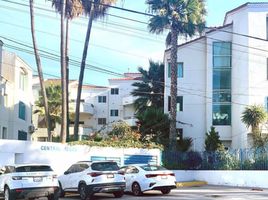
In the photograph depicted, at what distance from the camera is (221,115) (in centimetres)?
4241

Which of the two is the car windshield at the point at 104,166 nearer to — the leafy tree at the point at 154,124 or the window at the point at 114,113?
the leafy tree at the point at 154,124

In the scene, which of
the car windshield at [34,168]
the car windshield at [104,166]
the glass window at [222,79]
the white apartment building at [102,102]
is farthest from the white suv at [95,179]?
the white apartment building at [102,102]

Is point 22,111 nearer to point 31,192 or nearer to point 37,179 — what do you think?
point 37,179

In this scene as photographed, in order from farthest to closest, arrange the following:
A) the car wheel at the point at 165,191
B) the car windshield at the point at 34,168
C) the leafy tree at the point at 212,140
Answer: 1. the leafy tree at the point at 212,140
2. the car wheel at the point at 165,191
3. the car windshield at the point at 34,168

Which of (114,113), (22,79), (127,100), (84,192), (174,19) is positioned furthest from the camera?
(114,113)

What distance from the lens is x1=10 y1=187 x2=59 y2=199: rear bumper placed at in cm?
1725

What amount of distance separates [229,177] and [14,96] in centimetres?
1845

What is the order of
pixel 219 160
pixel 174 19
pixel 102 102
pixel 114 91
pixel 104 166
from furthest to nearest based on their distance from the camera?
pixel 102 102, pixel 114 91, pixel 174 19, pixel 219 160, pixel 104 166

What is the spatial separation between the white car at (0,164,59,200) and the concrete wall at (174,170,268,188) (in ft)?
45.8

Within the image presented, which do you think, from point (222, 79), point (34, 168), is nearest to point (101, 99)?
point (222, 79)

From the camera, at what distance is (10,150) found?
23.9 m

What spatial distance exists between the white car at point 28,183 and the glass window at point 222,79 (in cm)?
2679

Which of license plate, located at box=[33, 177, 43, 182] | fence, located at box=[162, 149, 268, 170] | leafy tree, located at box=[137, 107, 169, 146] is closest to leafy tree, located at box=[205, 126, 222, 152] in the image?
leafy tree, located at box=[137, 107, 169, 146]

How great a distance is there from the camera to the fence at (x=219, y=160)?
29.1m
